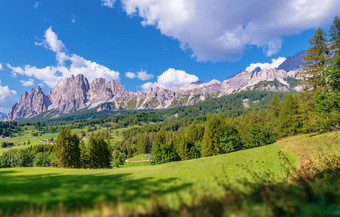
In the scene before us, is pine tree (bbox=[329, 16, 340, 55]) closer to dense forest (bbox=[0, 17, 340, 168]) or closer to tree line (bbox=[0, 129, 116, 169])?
dense forest (bbox=[0, 17, 340, 168])

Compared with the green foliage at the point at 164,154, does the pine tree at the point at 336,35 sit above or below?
above

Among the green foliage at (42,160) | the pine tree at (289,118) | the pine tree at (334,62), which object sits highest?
the pine tree at (334,62)

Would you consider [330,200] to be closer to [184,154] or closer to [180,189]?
[180,189]

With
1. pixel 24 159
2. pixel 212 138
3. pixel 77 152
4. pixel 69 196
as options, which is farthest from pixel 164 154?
pixel 24 159

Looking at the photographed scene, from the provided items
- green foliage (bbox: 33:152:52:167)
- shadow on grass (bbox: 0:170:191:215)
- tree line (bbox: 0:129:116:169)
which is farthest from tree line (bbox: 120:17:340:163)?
green foliage (bbox: 33:152:52:167)

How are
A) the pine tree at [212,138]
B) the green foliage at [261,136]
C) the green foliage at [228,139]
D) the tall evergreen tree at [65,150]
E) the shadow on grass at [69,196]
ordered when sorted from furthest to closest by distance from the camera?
the pine tree at [212,138], the green foliage at [228,139], the tall evergreen tree at [65,150], the green foliage at [261,136], the shadow on grass at [69,196]

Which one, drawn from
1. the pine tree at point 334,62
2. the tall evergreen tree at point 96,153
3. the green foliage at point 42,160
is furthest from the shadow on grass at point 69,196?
the green foliage at point 42,160

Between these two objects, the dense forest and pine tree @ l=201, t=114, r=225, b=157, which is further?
pine tree @ l=201, t=114, r=225, b=157

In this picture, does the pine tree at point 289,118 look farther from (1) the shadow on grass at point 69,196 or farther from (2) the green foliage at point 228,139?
(1) the shadow on grass at point 69,196

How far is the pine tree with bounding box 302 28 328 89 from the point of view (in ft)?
97.9

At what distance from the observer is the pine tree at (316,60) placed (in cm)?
2984

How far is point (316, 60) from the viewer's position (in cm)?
3092

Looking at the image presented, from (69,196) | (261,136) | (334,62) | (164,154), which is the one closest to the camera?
(69,196)

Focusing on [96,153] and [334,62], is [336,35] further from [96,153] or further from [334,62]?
[96,153]
